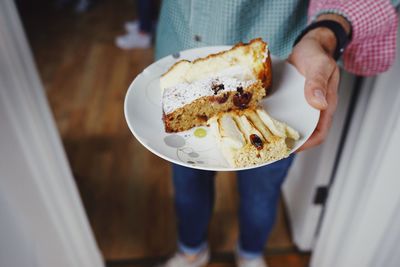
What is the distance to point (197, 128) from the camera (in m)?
0.70

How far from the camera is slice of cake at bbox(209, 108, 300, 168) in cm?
61

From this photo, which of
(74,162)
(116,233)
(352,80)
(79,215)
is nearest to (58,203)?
(79,215)

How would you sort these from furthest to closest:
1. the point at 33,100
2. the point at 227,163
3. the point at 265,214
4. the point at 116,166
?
the point at 116,166
the point at 265,214
the point at 33,100
the point at 227,163

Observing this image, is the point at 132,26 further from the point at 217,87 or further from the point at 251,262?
the point at 217,87

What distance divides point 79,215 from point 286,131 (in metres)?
0.68

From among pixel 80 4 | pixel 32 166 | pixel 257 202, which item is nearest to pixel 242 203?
pixel 257 202

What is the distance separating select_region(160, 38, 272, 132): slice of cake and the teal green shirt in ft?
0.32

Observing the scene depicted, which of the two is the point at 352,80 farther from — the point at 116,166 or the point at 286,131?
the point at 116,166

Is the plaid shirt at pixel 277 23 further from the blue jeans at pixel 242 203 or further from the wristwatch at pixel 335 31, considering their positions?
the blue jeans at pixel 242 203

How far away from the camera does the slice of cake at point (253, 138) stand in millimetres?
607

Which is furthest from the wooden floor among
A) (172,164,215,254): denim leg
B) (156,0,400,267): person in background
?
(156,0,400,267): person in background

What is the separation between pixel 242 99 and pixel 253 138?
10cm

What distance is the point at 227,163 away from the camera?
0.60 meters

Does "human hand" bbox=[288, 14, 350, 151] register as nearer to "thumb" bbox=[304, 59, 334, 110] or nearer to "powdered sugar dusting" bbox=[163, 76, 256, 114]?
"thumb" bbox=[304, 59, 334, 110]
